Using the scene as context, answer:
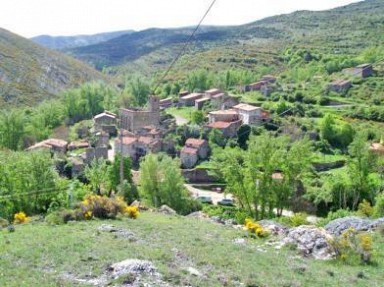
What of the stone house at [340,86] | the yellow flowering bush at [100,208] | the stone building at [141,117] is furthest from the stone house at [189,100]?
the yellow flowering bush at [100,208]

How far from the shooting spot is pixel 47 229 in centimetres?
1742

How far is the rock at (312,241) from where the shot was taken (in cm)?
1620

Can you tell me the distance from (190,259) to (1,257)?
5056mm

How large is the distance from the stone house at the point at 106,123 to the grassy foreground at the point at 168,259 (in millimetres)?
54392

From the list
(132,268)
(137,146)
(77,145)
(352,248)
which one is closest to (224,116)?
(137,146)

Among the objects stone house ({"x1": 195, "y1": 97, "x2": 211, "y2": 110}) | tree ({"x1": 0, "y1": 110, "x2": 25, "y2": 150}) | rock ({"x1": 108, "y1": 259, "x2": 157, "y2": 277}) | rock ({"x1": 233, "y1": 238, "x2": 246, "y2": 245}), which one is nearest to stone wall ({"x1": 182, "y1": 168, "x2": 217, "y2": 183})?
tree ({"x1": 0, "y1": 110, "x2": 25, "y2": 150})

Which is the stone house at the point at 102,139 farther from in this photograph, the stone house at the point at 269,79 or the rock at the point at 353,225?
the rock at the point at 353,225

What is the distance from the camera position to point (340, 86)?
282 feet

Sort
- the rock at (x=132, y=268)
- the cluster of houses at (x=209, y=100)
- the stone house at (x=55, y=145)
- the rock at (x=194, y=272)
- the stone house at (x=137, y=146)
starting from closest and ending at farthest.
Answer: the rock at (x=132, y=268), the rock at (x=194, y=272), the stone house at (x=55, y=145), the stone house at (x=137, y=146), the cluster of houses at (x=209, y=100)

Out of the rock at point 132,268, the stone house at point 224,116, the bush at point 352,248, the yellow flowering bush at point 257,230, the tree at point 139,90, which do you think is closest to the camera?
the rock at point 132,268

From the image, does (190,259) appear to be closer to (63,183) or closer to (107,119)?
(63,183)

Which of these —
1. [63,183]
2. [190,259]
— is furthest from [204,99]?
[190,259]

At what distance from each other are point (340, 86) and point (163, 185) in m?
57.6

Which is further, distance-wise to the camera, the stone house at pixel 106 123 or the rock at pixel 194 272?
the stone house at pixel 106 123
